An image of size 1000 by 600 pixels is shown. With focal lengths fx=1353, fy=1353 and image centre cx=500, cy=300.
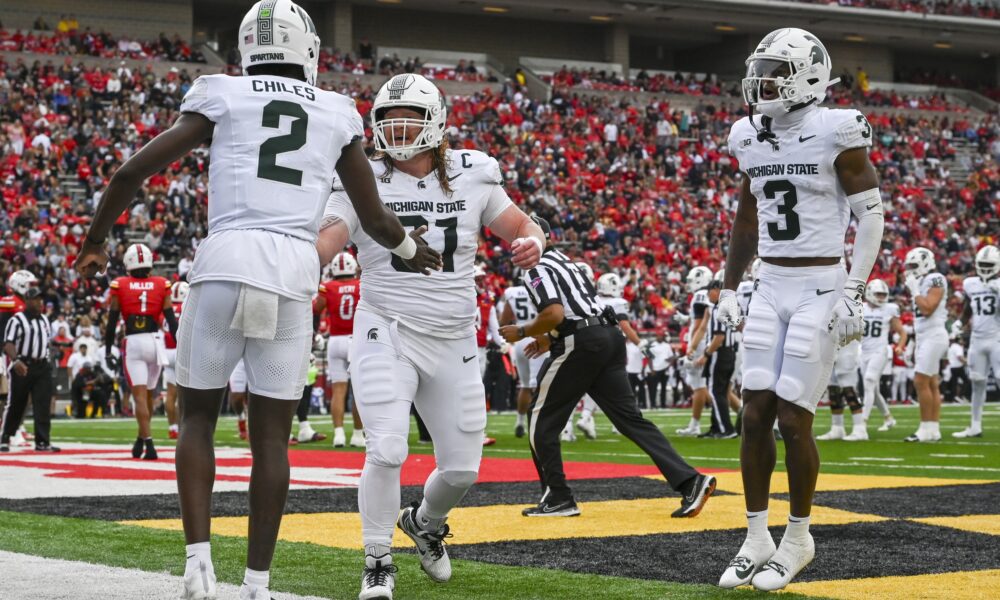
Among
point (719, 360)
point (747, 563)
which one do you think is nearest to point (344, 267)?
point (719, 360)

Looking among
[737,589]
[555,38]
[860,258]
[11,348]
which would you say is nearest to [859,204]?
[860,258]

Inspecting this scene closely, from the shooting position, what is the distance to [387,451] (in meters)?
4.91

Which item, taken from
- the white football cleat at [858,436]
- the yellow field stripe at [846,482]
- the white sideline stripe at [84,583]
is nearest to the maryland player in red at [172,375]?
the yellow field stripe at [846,482]

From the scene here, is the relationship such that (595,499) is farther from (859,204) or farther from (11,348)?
(11,348)

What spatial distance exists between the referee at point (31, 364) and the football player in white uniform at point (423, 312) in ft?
28.1

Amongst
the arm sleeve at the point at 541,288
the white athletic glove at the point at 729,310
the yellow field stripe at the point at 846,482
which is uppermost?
the arm sleeve at the point at 541,288

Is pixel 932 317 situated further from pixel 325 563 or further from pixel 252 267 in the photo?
pixel 252 267

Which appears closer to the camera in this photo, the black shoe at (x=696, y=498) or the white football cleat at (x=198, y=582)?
the white football cleat at (x=198, y=582)

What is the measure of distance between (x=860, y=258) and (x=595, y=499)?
340 centimetres

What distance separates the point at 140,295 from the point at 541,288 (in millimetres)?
5354

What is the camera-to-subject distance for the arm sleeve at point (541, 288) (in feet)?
25.3

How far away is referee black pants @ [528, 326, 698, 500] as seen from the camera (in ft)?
25.3

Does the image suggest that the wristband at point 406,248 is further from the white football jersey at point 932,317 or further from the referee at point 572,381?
the white football jersey at point 932,317

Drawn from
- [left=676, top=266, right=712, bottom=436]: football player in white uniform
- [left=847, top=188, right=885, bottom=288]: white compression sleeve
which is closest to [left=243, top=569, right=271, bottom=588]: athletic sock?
[left=847, top=188, right=885, bottom=288]: white compression sleeve
